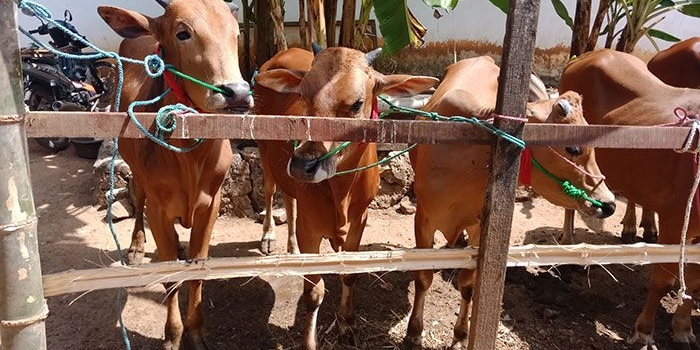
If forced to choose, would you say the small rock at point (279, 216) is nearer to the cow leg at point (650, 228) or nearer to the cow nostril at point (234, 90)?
the cow nostril at point (234, 90)

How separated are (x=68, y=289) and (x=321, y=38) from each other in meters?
4.14

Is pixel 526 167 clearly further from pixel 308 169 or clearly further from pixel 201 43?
pixel 201 43

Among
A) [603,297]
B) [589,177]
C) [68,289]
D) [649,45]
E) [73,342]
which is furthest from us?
[649,45]

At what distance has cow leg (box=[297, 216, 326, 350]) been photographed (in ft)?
10.8

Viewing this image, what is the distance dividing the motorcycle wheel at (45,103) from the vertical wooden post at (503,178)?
622cm

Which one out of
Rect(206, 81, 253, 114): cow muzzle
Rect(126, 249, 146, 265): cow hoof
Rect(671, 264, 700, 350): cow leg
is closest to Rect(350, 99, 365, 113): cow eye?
Rect(206, 81, 253, 114): cow muzzle

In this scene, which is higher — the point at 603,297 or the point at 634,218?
the point at 634,218

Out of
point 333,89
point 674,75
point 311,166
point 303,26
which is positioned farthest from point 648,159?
point 303,26

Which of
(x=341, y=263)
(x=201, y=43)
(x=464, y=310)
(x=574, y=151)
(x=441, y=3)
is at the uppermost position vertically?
(x=441, y=3)

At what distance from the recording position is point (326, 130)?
1.97 metres

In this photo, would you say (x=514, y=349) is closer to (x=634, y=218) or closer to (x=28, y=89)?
(x=634, y=218)

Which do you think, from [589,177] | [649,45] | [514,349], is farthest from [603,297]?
[649,45]

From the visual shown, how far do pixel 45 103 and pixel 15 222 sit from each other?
6036mm

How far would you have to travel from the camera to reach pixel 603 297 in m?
4.18
